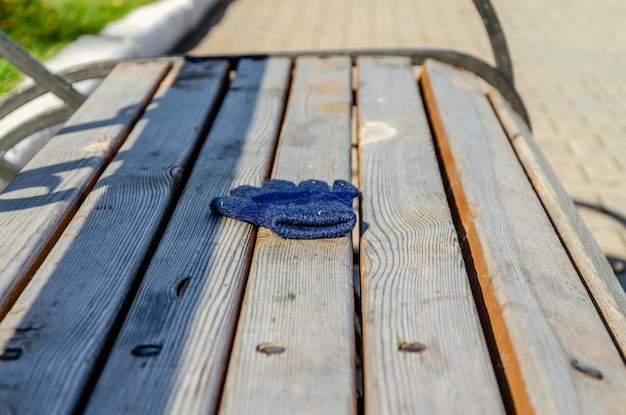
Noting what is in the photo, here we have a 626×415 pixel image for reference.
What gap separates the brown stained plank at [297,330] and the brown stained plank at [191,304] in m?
0.03

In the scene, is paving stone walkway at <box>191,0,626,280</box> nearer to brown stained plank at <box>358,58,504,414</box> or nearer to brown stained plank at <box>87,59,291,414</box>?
brown stained plank at <box>358,58,504,414</box>

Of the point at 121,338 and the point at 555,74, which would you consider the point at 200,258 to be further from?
the point at 555,74

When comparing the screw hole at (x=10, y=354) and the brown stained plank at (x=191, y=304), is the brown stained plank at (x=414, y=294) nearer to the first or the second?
the brown stained plank at (x=191, y=304)

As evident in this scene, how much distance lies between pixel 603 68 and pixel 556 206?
444cm

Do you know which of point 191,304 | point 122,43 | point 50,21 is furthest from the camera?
point 50,21

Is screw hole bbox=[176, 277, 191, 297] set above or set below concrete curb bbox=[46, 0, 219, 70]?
below

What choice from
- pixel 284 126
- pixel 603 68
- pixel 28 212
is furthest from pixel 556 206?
pixel 603 68

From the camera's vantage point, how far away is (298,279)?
1.24m

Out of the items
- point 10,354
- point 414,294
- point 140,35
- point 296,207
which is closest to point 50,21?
point 140,35

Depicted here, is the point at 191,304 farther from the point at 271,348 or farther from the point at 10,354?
the point at 10,354

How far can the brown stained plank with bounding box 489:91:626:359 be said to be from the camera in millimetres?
1238

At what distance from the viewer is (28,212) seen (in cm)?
146

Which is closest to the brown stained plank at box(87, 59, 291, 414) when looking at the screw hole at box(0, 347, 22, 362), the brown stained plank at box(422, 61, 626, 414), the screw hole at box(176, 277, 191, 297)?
the screw hole at box(176, 277, 191, 297)

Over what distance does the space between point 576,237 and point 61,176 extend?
4.01 ft
